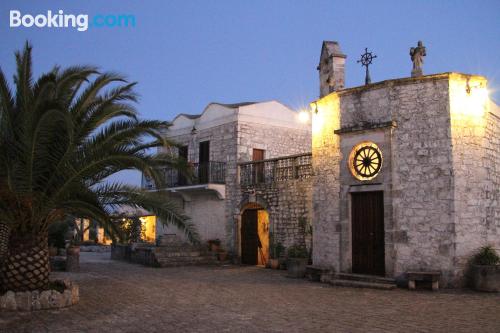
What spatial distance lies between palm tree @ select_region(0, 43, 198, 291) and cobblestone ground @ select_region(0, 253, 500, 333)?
4.36 feet

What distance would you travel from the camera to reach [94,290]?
33.8 feet

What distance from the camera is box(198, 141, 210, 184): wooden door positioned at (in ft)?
62.5

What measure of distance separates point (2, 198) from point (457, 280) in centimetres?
957

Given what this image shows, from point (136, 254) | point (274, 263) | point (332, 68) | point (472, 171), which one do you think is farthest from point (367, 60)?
point (136, 254)

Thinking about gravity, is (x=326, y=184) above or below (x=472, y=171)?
below

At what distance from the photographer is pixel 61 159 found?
7730mm

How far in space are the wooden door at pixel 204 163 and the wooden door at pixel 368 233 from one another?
320 inches

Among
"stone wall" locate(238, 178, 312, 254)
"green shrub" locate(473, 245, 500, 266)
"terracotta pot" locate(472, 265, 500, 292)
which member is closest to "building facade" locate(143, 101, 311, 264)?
"stone wall" locate(238, 178, 312, 254)

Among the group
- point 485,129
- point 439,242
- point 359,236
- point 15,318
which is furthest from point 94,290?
point 485,129

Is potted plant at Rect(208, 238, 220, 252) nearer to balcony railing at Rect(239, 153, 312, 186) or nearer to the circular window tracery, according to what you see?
balcony railing at Rect(239, 153, 312, 186)

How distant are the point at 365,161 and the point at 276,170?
16.6 ft

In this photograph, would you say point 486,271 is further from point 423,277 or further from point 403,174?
point 403,174

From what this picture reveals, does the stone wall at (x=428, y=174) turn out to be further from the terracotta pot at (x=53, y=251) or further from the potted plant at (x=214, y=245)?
the terracotta pot at (x=53, y=251)

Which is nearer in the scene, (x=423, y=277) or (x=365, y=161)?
(x=423, y=277)
